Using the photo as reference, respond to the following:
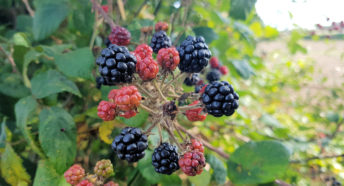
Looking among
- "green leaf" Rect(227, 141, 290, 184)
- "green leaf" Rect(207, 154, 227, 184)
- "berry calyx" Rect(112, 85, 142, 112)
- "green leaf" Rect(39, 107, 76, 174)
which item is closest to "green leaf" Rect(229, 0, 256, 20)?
"green leaf" Rect(227, 141, 290, 184)

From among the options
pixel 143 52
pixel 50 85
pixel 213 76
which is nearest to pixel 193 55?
pixel 143 52

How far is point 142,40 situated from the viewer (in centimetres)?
118

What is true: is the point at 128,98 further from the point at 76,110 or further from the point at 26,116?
the point at 76,110

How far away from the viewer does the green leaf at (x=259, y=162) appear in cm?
125

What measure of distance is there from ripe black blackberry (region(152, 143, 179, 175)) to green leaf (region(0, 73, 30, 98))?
39.3 inches

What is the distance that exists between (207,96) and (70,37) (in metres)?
1.56

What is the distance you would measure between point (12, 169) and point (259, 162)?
133 centimetres

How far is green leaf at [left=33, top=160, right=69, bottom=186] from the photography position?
1.00m

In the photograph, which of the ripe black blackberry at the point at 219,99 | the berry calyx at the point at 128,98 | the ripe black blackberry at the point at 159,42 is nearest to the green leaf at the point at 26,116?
the berry calyx at the point at 128,98

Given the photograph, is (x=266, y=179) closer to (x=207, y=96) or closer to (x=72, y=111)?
(x=207, y=96)

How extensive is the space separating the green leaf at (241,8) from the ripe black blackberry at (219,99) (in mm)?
934

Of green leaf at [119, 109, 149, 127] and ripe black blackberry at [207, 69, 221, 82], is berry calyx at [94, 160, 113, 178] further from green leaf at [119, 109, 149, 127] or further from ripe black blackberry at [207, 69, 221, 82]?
ripe black blackberry at [207, 69, 221, 82]

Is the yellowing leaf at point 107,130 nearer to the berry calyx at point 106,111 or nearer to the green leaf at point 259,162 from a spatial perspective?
the berry calyx at point 106,111

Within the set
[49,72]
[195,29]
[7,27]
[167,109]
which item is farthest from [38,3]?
[167,109]
